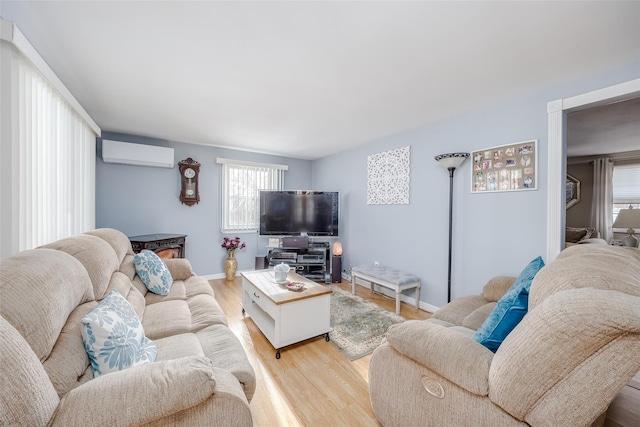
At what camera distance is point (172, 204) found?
3.93 m

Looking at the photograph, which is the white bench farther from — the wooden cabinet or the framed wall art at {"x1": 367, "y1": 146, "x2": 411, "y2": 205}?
the wooden cabinet

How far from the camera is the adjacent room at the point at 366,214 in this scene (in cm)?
87

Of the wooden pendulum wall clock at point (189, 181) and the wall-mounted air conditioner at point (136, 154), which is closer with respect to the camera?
the wall-mounted air conditioner at point (136, 154)

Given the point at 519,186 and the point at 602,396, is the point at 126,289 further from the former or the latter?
the point at 519,186

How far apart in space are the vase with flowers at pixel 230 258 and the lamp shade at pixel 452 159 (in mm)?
3401

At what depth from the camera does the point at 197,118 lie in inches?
115

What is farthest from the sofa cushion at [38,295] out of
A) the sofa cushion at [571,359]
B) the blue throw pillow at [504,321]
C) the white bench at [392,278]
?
the white bench at [392,278]

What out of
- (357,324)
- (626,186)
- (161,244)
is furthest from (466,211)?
(161,244)

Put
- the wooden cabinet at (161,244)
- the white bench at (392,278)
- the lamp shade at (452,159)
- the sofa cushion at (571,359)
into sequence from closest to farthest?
1. the sofa cushion at (571,359)
2. the lamp shade at (452,159)
3. the white bench at (392,278)
4. the wooden cabinet at (161,244)

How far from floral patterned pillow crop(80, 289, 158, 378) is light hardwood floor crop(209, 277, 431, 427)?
0.81m

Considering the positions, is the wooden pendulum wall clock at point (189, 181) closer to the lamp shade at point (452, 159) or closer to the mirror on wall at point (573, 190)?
the lamp shade at point (452, 159)

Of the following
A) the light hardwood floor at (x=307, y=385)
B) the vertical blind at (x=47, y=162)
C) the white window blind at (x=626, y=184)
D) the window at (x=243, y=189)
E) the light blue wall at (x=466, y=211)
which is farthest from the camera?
the window at (x=243, y=189)

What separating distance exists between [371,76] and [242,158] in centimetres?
309

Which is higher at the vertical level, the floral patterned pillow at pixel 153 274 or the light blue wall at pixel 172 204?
the light blue wall at pixel 172 204
